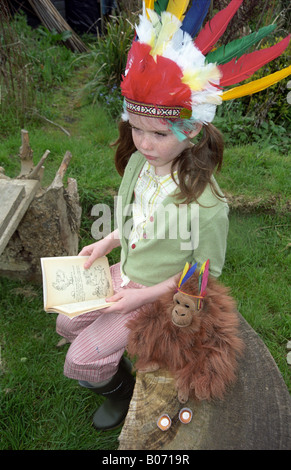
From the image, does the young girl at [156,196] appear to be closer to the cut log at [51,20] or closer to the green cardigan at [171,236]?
the green cardigan at [171,236]

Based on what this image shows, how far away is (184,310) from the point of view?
1386mm

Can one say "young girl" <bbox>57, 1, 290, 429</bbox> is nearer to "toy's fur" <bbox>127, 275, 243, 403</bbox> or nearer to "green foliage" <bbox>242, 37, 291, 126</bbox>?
"toy's fur" <bbox>127, 275, 243, 403</bbox>

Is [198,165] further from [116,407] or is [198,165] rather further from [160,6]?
[116,407]

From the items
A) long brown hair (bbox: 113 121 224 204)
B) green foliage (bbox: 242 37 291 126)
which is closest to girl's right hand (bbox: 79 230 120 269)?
long brown hair (bbox: 113 121 224 204)

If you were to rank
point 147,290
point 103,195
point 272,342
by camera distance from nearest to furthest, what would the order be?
1. point 147,290
2. point 272,342
3. point 103,195

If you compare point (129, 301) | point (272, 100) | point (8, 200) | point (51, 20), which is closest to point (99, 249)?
point (129, 301)

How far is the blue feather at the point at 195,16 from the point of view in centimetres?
141

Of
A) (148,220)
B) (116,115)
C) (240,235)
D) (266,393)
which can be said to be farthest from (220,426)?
(116,115)

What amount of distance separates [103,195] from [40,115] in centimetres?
151

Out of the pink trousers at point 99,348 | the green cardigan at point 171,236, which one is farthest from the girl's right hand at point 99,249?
the pink trousers at point 99,348

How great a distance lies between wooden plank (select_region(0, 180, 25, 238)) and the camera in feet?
7.60

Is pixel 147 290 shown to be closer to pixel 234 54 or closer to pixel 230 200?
pixel 234 54

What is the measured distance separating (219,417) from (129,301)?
58 cm

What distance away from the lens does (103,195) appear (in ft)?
11.1
